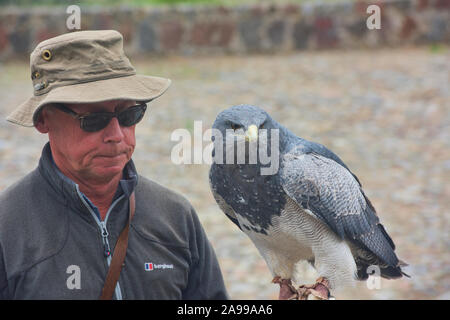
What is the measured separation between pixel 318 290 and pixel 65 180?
3.95 feet

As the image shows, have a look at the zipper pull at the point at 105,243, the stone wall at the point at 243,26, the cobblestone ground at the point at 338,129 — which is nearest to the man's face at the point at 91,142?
the zipper pull at the point at 105,243

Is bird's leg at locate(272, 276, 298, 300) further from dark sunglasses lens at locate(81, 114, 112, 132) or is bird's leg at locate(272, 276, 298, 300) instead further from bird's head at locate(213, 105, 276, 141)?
dark sunglasses lens at locate(81, 114, 112, 132)

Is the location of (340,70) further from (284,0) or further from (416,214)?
(416,214)

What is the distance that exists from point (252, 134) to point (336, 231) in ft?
2.41

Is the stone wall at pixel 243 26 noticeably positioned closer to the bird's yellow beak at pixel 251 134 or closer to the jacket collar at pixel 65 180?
the jacket collar at pixel 65 180

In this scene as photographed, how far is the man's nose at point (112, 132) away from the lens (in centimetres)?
248

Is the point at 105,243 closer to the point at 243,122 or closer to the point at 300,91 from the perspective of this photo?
the point at 243,122

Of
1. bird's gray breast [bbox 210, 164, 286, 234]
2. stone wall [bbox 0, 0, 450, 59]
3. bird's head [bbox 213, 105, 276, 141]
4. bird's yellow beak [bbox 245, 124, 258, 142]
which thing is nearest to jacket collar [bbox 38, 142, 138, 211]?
bird's gray breast [bbox 210, 164, 286, 234]

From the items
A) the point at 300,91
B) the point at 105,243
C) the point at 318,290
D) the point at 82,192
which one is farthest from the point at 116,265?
the point at 300,91

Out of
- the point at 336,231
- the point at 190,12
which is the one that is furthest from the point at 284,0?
the point at 336,231

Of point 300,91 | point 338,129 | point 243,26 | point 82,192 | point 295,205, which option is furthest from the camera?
point 243,26

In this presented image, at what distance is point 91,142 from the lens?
249 cm

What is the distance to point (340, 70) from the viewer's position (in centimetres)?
1195

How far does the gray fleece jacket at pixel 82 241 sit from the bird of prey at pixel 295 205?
1.00 feet
